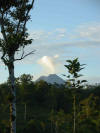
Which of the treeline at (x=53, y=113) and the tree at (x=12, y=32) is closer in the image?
the tree at (x=12, y=32)

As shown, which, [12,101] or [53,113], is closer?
[12,101]

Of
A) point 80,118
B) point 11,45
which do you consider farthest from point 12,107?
point 80,118

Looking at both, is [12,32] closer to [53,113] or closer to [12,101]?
[12,101]

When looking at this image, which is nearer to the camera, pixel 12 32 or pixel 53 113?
pixel 12 32

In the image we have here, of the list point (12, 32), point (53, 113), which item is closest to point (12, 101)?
point (12, 32)

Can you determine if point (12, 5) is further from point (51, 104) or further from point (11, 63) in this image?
point (51, 104)

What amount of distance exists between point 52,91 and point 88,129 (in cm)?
2373

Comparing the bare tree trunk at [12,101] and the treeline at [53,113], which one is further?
the treeline at [53,113]

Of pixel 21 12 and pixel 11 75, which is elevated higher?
pixel 21 12

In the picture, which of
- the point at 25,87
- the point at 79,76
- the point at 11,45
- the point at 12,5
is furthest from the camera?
the point at 25,87

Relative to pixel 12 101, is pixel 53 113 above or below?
below

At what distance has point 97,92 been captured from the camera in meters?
85.8

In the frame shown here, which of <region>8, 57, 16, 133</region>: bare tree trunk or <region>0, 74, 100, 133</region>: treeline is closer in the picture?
<region>8, 57, 16, 133</region>: bare tree trunk

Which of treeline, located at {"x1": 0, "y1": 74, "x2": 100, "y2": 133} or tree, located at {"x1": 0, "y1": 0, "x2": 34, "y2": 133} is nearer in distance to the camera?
tree, located at {"x1": 0, "y1": 0, "x2": 34, "y2": 133}
